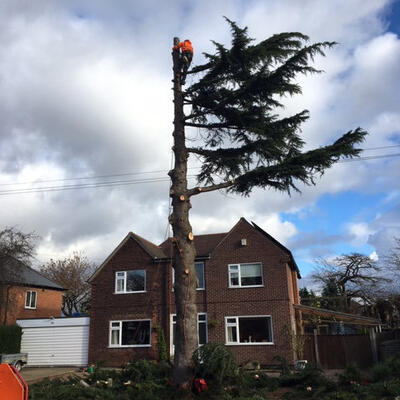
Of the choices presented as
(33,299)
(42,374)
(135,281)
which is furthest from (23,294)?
(42,374)

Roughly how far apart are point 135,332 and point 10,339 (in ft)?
23.3

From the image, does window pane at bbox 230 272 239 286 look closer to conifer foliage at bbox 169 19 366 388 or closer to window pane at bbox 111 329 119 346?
window pane at bbox 111 329 119 346

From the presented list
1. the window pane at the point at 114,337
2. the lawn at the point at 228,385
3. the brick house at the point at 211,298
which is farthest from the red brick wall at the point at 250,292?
the lawn at the point at 228,385

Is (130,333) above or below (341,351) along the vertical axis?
above

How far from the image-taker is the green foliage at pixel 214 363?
31.1 ft

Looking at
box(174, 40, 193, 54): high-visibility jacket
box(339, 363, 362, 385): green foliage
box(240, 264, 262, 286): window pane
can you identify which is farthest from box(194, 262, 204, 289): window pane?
box(174, 40, 193, 54): high-visibility jacket

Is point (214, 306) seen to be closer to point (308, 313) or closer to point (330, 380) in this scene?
point (308, 313)

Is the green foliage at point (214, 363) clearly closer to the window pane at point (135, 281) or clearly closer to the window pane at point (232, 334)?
the window pane at point (232, 334)

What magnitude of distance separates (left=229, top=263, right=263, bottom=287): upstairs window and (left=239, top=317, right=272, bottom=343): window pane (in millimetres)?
1798

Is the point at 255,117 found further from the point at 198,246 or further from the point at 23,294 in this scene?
the point at 23,294

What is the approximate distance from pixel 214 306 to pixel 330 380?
12.8m

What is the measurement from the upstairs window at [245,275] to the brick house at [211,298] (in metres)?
0.05

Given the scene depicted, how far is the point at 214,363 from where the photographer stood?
31.1 feet

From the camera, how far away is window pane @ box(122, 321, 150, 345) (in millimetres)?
23297
